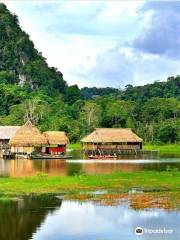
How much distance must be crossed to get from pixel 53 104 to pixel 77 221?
3456 inches

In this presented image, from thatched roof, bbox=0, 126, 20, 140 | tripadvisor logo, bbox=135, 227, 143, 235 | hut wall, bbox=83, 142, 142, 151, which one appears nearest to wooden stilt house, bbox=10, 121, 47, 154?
hut wall, bbox=83, 142, 142, 151

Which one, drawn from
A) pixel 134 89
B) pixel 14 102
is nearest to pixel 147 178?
pixel 14 102

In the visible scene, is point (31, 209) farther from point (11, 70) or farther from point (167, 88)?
point (167, 88)

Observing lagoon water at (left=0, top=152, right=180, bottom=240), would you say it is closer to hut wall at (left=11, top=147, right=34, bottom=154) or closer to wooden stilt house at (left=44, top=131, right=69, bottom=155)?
wooden stilt house at (left=44, top=131, right=69, bottom=155)

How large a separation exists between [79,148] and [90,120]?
1161 cm

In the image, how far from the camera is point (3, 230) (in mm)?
22672

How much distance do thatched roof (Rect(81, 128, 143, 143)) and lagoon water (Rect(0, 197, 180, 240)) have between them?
1969 inches

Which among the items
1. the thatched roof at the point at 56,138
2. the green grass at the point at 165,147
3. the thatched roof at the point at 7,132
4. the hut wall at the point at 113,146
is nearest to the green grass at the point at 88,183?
the thatched roof at the point at 56,138

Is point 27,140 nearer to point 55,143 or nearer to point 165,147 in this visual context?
point 55,143

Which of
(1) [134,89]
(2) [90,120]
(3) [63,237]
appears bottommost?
(3) [63,237]

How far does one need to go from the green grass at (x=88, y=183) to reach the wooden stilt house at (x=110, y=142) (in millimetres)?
38737

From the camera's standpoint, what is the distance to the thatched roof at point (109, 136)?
A: 78688 millimetres

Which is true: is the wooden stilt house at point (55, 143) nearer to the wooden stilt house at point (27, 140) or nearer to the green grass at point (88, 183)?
the wooden stilt house at point (27, 140)

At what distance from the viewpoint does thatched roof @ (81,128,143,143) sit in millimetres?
78688
